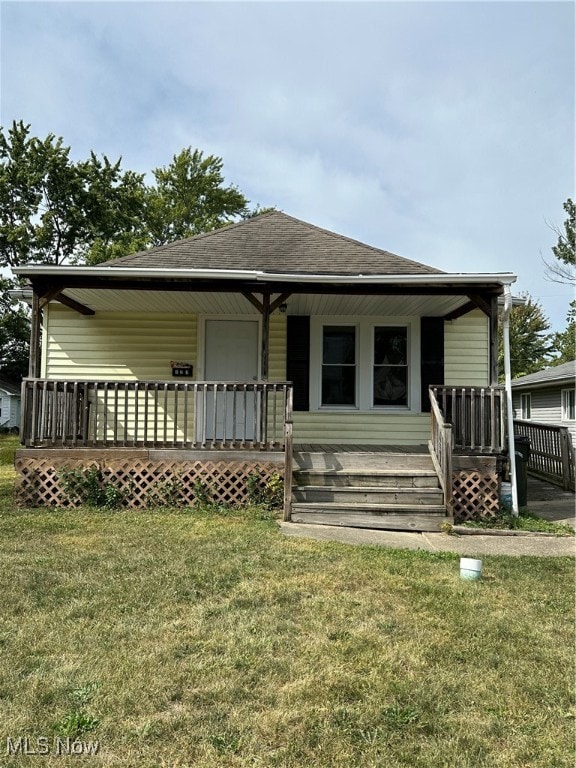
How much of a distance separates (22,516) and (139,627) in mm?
4006

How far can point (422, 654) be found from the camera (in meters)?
2.81

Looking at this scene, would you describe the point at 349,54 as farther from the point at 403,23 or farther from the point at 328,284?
the point at 328,284

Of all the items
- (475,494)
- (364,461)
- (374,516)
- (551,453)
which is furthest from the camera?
(551,453)

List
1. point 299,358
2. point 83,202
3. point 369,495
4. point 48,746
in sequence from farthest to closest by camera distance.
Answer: point 83,202 → point 299,358 → point 369,495 → point 48,746

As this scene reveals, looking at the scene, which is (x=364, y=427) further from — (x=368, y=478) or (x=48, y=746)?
(x=48, y=746)

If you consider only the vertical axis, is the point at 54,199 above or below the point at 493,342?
above

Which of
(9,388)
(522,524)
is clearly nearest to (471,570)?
(522,524)

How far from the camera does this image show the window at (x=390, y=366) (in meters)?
8.63

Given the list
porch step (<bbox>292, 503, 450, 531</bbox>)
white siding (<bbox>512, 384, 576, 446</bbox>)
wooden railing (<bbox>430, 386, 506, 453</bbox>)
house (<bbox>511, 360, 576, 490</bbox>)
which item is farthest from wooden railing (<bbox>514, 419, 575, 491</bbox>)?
white siding (<bbox>512, 384, 576, 446</bbox>)

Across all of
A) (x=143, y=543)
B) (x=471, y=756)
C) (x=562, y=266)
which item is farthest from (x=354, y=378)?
(x=562, y=266)

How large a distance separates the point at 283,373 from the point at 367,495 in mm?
3062

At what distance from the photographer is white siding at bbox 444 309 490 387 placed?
8.75 m

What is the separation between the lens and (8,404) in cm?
3078

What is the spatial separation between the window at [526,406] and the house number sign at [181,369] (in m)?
16.4
